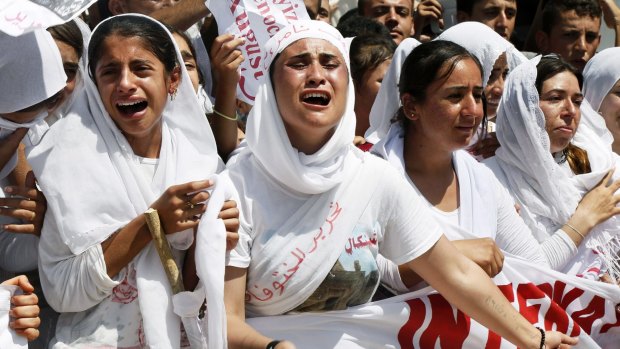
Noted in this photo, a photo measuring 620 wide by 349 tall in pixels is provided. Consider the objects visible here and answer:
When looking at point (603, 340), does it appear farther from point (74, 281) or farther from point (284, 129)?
point (74, 281)

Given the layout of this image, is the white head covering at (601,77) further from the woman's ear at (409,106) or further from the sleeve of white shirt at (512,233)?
the woman's ear at (409,106)

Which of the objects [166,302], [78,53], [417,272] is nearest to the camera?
[166,302]

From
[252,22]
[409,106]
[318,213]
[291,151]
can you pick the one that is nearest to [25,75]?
[291,151]

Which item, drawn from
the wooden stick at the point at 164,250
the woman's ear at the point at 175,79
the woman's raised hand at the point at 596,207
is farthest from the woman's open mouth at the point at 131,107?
the woman's raised hand at the point at 596,207

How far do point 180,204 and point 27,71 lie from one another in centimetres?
80

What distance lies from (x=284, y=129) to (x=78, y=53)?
987 mm

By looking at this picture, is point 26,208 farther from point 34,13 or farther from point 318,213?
point 318,213

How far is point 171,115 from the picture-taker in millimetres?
3854

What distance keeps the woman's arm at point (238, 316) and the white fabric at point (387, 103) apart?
1.21 m

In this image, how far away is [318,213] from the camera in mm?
3691

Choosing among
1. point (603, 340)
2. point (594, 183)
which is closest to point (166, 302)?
point (603, 340)

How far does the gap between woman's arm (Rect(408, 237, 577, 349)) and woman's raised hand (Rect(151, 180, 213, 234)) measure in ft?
2.65

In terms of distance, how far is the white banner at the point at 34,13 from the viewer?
3463 mm

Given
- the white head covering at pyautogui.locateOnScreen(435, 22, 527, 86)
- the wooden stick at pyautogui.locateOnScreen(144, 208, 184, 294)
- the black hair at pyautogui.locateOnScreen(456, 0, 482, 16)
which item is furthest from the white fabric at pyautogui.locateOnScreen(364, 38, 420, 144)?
the black hair at pyautogui.locateOnScreen(456, 0, 482, 16)
